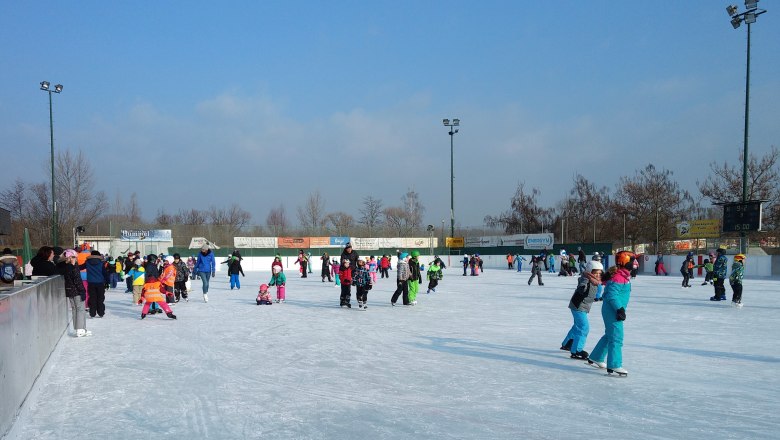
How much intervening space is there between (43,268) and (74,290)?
3.22ft

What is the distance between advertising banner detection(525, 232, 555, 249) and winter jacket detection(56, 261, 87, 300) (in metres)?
36.4

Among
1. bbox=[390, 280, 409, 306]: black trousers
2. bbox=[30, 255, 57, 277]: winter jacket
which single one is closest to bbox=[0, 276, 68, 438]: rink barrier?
bbox=[30, 255, 57, 277]: winter jacket

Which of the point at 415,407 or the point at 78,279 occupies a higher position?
the point at 78,279

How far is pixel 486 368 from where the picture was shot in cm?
685

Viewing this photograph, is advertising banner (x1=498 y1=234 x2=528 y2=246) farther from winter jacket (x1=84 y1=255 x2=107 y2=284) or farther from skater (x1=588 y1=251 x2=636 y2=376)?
skater (x1=588 y1=251 x2=636 y2=376)

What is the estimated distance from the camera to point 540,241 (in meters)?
42.7

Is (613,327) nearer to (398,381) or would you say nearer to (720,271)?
(398,381)

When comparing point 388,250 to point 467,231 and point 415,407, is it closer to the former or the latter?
point 467,231

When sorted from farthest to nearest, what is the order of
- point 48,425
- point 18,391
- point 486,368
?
point 486,368 → point 18,391 → point 48,425

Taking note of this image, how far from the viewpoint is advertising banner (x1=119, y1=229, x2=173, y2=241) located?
52.1 meters

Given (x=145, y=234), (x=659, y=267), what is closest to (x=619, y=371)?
(x=659, y=267)

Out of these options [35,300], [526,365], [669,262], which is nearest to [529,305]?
[526,365]

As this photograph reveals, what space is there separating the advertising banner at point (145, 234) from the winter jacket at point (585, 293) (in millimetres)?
50867

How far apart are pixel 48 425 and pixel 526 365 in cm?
516
